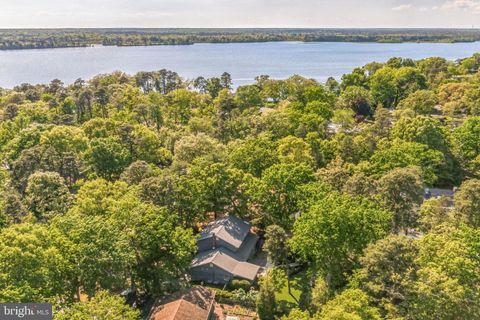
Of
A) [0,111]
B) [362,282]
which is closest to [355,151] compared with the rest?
[362,282]

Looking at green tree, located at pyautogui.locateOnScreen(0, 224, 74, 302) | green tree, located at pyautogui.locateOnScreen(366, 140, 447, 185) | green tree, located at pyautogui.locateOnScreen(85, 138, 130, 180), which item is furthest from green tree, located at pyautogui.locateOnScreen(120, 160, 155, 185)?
green tree, located at pyautogui.locateOnScreen(366, 140, 447, 185)

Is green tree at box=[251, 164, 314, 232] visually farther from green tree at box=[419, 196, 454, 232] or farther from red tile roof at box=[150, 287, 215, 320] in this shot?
green tree at box=[419, 196, 454, 232]

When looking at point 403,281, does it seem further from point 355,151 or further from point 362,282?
point 355,151

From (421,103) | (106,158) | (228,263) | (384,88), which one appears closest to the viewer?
(228,263)

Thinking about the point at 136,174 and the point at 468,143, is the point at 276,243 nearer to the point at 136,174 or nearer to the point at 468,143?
the point at 136,174

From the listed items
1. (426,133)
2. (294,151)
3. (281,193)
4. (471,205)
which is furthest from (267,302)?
(426,133)
